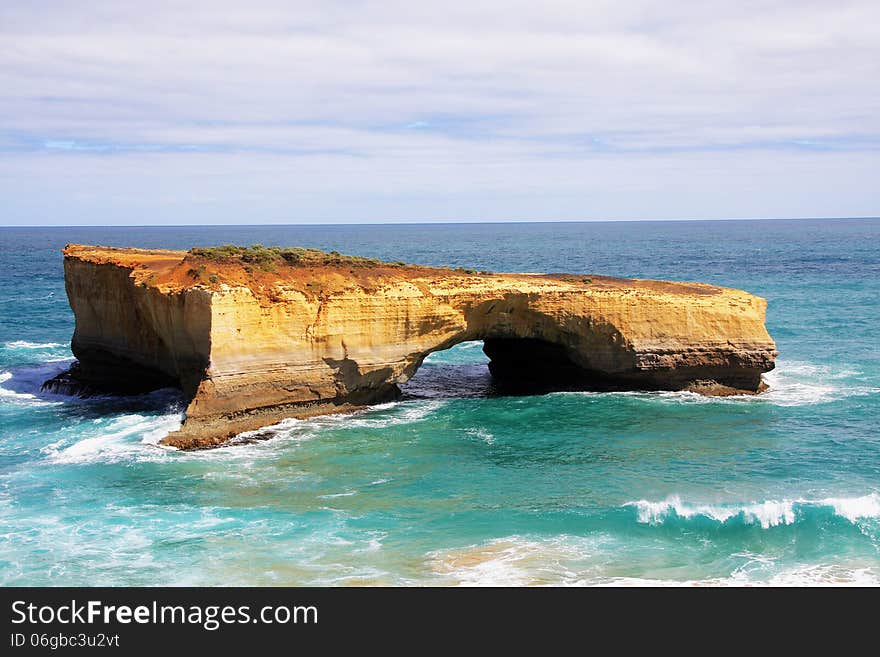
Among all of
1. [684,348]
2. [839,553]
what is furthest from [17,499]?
[684,348]

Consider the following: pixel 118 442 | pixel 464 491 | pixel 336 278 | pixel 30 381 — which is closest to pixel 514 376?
pixel 336 278

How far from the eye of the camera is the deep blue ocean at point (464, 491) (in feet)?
62.1

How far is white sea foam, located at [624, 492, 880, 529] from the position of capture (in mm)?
21375

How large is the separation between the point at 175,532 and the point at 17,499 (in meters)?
5.19

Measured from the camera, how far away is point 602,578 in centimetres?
1825

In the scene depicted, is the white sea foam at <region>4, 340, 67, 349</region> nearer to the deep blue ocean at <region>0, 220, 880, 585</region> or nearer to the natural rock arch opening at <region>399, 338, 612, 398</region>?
the deep blue ocean at <region>0, 220, 880, 585</region>

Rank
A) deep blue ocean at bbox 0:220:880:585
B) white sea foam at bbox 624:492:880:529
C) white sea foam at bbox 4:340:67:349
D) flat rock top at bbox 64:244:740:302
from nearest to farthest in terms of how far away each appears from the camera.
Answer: deep blue ocean at bbox 0:220:880:585 < white sea foam at bbox 624:492:880:529 < flat rock top at bbox 64:244:740:302 < white sea foam at bbox 4:340:67:349

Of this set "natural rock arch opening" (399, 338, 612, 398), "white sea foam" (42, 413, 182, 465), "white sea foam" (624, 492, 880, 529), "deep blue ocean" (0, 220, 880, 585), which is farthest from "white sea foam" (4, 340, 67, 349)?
"white sea foam" (624, 492, 880, 529)

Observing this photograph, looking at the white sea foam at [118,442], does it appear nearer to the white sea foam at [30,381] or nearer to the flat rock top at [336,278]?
the flat rock top at [336,278]

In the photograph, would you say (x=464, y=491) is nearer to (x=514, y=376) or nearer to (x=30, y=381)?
(x=514, y=376)

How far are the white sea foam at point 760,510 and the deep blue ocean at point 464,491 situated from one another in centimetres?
5

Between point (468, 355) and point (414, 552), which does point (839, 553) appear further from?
point (468, 355)

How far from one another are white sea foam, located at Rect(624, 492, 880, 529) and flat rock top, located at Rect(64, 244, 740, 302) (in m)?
12.1

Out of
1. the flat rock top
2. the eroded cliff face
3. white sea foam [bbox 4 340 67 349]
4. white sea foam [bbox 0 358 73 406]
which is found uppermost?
the flat rock top
